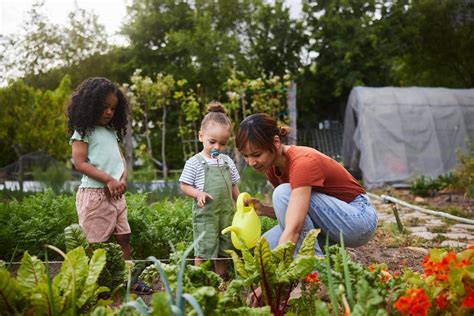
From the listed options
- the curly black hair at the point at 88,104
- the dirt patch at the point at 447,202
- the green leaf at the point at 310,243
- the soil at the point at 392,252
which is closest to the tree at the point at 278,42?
the dirt patch at the point at 447,202

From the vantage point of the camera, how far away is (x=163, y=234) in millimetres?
3236

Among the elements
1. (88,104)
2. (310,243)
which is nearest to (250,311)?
(310,243)

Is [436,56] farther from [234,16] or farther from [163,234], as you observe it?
[163,234]

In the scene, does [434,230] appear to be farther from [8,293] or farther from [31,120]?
[31,120]

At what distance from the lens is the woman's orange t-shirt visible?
2199 millimetres

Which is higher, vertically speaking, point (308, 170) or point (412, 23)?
point (412, 23)

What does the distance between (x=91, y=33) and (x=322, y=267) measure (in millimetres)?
19708

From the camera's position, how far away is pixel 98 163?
2.84m

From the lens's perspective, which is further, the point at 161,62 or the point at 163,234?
the point at 161,62

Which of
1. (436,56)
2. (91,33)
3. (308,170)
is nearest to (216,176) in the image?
A: (308,170)

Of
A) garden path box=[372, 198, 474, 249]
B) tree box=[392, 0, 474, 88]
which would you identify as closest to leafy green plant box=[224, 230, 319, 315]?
garden path box=[372, 198, 474, 249]

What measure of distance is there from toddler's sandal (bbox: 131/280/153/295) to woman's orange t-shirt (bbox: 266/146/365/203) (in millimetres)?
800

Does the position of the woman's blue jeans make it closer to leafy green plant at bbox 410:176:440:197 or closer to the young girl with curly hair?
the young girl with curly hair

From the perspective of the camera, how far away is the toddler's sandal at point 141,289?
7.43 ft
